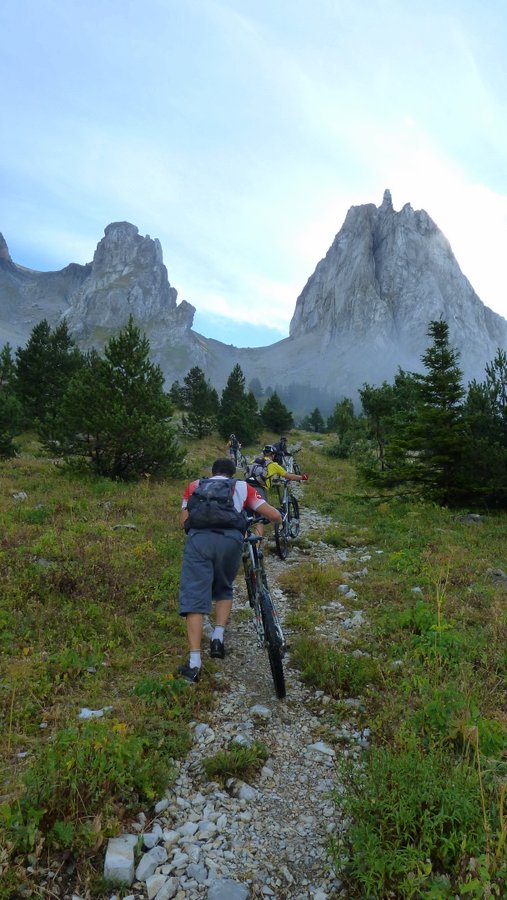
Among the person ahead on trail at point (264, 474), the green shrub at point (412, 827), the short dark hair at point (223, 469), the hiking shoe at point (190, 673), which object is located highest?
the short dark hair at point (223, 469)

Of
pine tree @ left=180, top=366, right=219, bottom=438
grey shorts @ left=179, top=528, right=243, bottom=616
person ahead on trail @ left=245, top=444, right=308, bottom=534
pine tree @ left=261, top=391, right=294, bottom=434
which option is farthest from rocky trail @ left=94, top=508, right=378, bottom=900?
pine tree @ left=261, top=391, right=294, bottom=434

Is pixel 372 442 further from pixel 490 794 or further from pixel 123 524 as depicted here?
pixel 490 794

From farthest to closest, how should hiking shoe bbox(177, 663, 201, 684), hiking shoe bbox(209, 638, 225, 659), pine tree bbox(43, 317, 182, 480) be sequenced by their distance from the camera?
pine tree bbox(43, 317, 182, 480) < hiking shoe bbox(209, 638, 225, 659) < hiking shoe bbox(177, 663, 201, 684)

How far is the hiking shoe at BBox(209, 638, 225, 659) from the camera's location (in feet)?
18.2

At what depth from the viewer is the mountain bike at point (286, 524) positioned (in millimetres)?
11000

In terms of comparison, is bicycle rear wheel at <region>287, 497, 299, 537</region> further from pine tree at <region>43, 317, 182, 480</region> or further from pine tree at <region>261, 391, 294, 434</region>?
pine tree at <region>261, 391, 294, 434</region>

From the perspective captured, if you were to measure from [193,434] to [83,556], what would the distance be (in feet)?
91.9

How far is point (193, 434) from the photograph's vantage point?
36.3 metres

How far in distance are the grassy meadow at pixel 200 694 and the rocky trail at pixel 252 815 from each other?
0.17 metres

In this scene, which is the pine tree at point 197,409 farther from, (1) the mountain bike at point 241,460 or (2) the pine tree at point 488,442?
(2) the pine tree at point 488,442

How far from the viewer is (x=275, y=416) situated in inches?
1864

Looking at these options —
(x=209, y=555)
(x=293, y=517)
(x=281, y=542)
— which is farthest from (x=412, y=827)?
(x=293, y=517)

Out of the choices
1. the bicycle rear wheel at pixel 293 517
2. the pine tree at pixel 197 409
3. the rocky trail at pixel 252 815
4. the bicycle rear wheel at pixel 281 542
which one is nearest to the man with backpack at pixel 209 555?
the rocky trail at pixel 252 815

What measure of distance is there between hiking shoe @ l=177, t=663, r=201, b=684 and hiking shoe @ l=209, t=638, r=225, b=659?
0.91 ft
